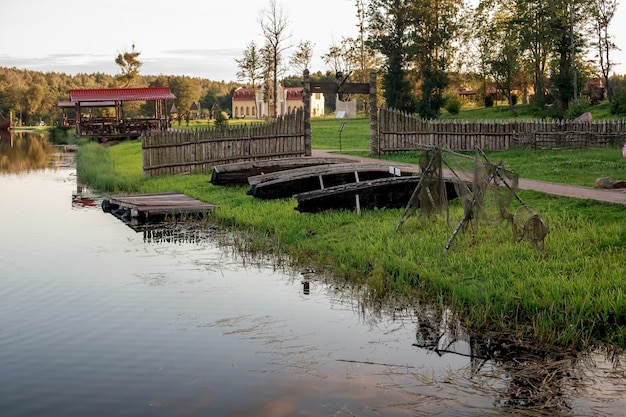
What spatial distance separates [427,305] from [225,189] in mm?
11110

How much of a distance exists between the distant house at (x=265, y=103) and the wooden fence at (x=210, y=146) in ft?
236

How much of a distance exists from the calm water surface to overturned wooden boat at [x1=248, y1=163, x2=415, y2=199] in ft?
16.9

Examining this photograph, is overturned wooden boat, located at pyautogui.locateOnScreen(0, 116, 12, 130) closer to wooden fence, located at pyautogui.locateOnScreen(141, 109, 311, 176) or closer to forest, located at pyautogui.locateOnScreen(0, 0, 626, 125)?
forest, located at pyautogui.locateOnScreen(0, 0, 626, 125)

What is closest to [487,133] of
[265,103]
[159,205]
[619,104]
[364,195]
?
[364,195]

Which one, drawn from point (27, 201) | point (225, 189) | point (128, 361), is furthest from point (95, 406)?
point (27, 201)

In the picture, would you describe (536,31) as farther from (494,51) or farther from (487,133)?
(487,133)

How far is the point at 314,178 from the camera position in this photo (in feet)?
54.2

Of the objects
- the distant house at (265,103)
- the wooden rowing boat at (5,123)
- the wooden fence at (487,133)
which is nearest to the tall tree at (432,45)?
the wooden fence at (487,133)

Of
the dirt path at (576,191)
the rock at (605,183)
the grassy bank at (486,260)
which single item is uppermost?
the rock at (605,183)

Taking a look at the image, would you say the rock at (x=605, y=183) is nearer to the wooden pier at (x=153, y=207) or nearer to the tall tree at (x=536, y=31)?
the wooden pier at (x=153, y=207)

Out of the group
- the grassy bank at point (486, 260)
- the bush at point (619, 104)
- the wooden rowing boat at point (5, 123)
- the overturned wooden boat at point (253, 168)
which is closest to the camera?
the grassy bank at point (486, 260)

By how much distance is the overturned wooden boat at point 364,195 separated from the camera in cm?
1411

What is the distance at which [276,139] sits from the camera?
23469mm

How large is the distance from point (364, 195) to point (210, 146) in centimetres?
968
